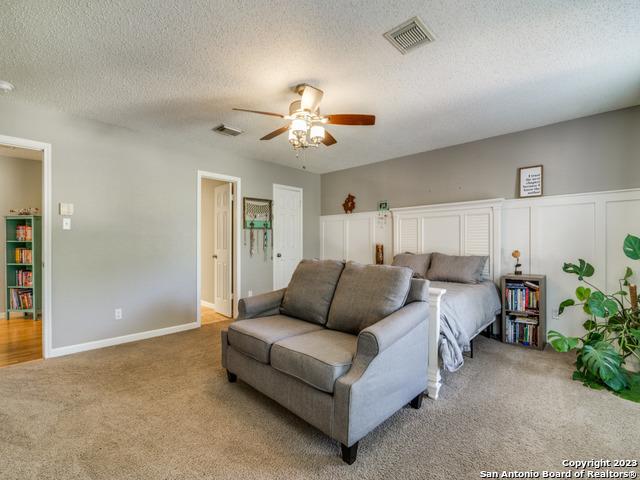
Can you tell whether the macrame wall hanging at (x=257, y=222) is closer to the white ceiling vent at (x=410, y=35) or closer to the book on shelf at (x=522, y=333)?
the white ceiling vent at (x=410, y=35)

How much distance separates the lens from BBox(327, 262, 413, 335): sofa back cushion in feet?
6.70

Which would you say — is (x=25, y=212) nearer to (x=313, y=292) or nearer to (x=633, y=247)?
(x=313, y=292)

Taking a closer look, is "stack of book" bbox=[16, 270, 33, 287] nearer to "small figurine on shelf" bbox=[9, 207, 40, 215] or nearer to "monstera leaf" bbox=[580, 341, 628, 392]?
"small figurine on shelf" bbox=[9, 207, 40, 215]

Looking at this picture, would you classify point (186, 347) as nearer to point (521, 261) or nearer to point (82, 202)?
point (82, 202)

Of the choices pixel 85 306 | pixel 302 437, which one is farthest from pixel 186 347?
pixel 302 437

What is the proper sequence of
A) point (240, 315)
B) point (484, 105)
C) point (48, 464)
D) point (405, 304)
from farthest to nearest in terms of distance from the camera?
point (484, 105) < point (240, 315) < point (405, 304) < point (48, 464)

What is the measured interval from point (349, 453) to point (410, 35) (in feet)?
8.26

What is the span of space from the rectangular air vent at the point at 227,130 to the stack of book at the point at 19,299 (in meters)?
3.85

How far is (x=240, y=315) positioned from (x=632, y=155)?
4116 millimetres

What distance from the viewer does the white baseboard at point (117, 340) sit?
3055 millimetres

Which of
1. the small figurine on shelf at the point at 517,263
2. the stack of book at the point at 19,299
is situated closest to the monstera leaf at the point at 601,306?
the small figurine on shelf at the point at 517,263

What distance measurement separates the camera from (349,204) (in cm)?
539

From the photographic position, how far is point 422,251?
4379 millimetres

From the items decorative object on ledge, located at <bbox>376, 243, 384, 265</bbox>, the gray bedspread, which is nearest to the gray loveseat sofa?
the gray bedspread
